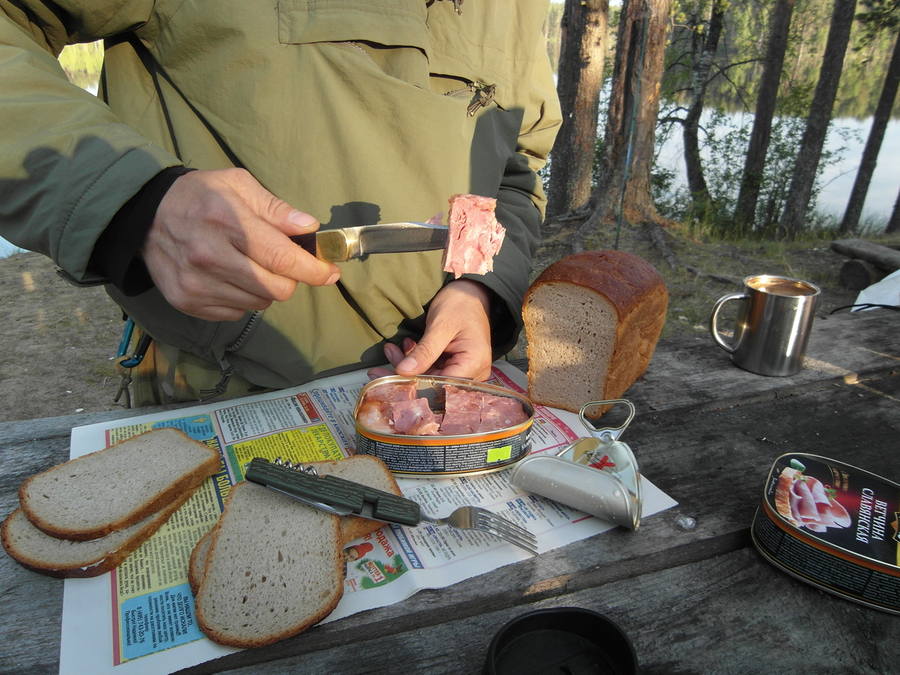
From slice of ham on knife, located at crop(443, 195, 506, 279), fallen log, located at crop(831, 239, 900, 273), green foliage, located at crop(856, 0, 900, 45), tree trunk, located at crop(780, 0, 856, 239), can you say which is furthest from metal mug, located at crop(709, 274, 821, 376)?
green foliage, located at crop(856, 0, 900, 45)

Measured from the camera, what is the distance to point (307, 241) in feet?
4.86

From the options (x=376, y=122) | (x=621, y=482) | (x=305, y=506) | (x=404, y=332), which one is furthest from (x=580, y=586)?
(x=376, y=122)

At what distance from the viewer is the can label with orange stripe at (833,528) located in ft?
3.76

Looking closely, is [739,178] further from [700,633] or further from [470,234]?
[700,633]

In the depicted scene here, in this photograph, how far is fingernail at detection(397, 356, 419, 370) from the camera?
1843mm

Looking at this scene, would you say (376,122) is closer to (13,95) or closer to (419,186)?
(419,186)

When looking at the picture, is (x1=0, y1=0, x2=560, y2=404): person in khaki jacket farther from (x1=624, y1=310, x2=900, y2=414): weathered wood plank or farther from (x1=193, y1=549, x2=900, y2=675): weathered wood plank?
(x1=193, y1=549, x2=900, y2=675): weathered wood plank

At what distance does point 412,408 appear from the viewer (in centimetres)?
166

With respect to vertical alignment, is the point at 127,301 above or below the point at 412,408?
above

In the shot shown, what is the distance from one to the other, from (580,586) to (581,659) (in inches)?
11.0

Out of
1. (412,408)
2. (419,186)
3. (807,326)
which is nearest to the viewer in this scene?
(412,408)

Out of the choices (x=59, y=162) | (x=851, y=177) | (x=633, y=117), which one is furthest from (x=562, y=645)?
(x=851, y=177)

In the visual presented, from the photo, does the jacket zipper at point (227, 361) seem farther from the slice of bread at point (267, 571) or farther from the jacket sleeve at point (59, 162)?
the slice of bread at point (267, 571)

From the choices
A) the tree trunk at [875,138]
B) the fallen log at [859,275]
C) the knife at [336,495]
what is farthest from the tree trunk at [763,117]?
the knife at [336,495]
